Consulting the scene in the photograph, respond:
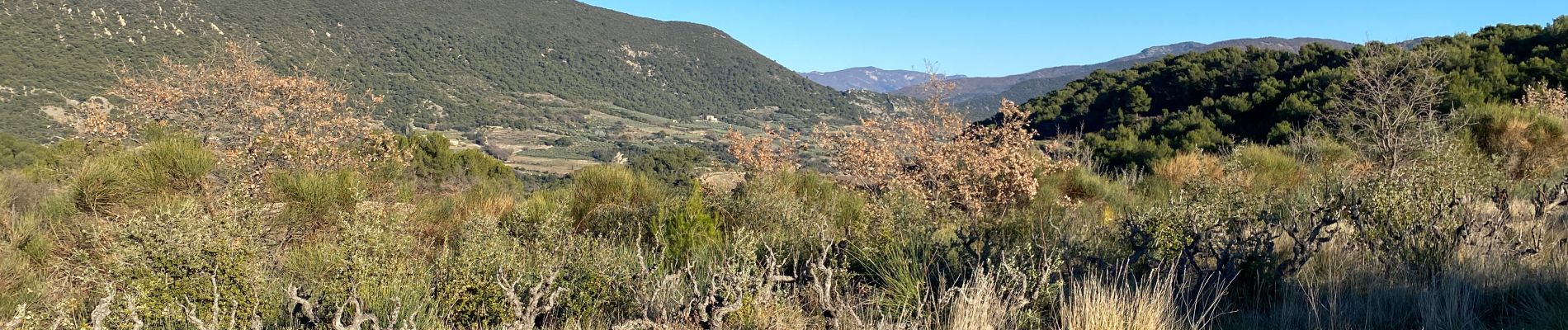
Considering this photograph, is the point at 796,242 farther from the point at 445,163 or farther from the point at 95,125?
the point at 445,163

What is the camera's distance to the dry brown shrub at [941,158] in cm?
823

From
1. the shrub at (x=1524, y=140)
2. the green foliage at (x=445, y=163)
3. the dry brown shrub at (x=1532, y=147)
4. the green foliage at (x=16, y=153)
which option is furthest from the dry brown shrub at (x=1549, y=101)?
the green foliage at (x=16, y=153)

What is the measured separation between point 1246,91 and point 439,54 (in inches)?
2948

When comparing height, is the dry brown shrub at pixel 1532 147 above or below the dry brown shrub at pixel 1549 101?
below

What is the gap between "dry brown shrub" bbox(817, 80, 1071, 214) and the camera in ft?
27.0

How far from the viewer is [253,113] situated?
28.9 ft

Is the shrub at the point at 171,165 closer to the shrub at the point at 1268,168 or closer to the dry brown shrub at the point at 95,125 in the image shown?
the dry brown shrub at the point at 95,125

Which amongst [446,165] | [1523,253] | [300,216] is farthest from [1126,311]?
[446,165]

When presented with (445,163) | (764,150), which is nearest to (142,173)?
(764,150)

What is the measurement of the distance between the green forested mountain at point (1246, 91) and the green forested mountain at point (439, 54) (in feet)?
77.1

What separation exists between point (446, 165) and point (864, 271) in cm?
1226

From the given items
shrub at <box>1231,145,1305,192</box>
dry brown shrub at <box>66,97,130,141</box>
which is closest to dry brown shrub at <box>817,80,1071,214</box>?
shrub at <box>1231,145,1305,192</box>

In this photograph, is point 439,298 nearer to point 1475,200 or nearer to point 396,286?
point 396,286

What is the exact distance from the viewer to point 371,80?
211 ft
